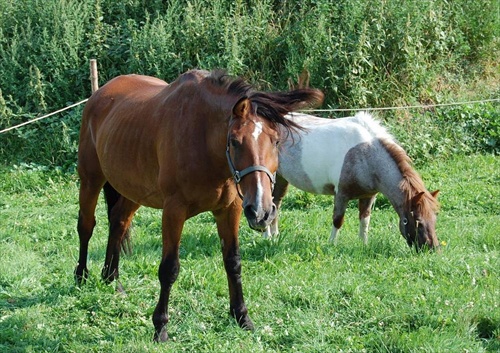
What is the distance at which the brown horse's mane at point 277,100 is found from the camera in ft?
14.4

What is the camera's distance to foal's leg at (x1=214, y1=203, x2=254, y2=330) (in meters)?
4.98

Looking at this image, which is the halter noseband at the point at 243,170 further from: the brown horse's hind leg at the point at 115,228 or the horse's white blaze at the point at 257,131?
the brown horse's hind leg at the point at 115,228

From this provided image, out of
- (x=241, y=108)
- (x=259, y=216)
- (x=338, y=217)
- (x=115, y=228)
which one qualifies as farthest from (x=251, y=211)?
(x=338, y=217)

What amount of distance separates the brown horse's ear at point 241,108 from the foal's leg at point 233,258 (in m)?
0.86

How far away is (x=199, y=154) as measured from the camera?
4605mm

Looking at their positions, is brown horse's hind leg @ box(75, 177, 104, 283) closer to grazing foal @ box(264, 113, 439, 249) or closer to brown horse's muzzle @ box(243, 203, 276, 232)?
grazing foal @ box(264, 113, 439, 249)

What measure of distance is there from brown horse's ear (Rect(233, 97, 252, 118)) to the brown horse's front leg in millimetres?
884

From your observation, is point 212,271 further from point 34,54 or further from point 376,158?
point 34,54

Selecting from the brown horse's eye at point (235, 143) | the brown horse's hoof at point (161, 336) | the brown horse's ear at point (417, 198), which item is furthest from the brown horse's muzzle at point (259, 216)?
the brown horse's ear at point (417, 198)

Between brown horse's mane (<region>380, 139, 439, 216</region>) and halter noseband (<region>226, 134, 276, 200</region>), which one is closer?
halter noseband (<region>226, 134, 276, 200</region>)

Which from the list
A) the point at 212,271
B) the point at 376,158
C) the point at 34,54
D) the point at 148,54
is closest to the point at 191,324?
the point at 212,271

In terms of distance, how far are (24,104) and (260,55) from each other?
435 centimetres

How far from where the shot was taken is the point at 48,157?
11.4 metres

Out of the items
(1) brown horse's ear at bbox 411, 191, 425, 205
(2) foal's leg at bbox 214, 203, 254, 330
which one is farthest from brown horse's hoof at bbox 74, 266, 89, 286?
(1) brown horse's ear at bbox 411, 191, 425, 205
